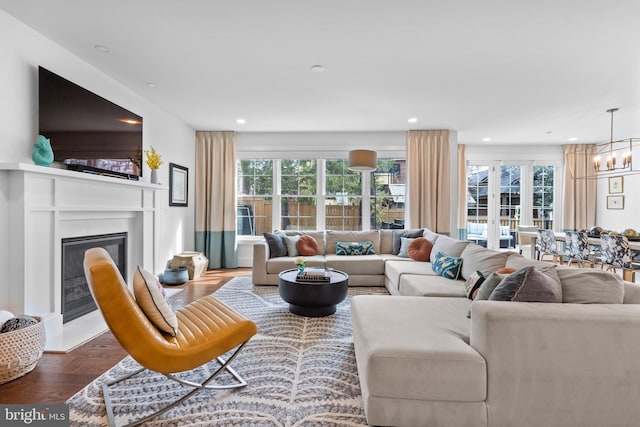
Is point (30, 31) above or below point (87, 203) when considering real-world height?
above

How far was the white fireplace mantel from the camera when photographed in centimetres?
225

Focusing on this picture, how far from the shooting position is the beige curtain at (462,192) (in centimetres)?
643

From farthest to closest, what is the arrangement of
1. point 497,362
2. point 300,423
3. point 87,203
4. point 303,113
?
point 303,113 → point 87,203 → point 300,423 → point 497,362

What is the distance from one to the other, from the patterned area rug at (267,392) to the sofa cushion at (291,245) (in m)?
1.99

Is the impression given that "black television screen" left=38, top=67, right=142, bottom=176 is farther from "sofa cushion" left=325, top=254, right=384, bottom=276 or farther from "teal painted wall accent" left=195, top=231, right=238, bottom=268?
"sofa cushion" left=325, top=254, right=384, bottom=276

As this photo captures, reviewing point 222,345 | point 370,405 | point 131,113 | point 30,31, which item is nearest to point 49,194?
point 30,31

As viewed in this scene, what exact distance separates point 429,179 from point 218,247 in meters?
3.86

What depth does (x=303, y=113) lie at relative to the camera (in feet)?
15.1

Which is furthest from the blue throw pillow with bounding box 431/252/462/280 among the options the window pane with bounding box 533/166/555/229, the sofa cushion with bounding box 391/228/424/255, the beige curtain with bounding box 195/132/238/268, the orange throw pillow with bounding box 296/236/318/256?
the window pane with bounding box 533/166/555/229

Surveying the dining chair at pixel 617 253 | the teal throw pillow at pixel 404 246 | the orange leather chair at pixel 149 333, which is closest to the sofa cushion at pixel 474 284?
the orange leather chair at pixel 149 333

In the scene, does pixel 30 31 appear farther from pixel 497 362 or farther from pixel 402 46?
pixel 497 362

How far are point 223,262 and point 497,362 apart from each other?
16.2 feet

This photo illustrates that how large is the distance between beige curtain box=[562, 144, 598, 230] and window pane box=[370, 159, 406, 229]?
3487 mm

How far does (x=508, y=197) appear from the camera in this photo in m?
6.67
